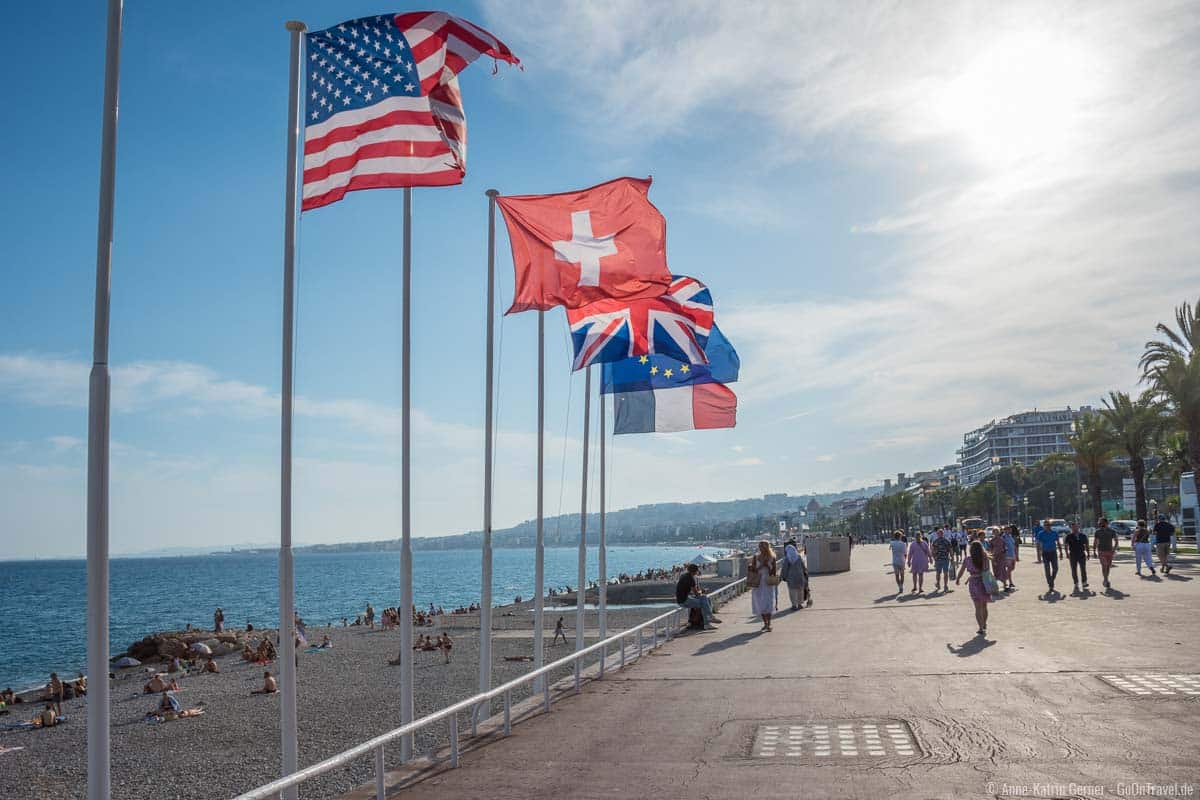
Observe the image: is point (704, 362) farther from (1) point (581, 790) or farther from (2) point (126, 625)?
(2) point (126, 625)

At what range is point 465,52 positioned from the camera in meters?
9.23

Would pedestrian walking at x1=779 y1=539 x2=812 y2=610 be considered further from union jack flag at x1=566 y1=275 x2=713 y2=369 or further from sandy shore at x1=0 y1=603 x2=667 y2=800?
union jack flag at x1=566 y1=275 x2=713 y2=369

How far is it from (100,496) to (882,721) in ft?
24.9

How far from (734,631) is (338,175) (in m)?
14.4

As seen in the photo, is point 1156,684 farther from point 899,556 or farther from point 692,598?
point 899,556

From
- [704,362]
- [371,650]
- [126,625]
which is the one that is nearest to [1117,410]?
[371,650]

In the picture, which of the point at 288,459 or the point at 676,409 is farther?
the point at 676,409

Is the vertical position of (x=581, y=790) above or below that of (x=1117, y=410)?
below

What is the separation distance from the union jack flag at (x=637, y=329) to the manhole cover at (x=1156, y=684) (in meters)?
7.35

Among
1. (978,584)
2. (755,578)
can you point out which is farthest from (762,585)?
(978,584)

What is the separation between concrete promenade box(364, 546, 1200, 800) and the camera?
303 inches

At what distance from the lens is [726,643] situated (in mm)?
18406

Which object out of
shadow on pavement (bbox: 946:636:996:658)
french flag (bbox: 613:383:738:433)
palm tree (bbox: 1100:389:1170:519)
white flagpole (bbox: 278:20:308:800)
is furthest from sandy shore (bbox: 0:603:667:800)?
palm tree (bbox: 1100:389:1170:519)

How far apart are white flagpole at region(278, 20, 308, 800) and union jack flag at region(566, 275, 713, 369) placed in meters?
6.31
